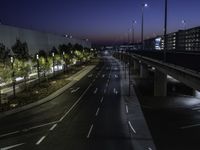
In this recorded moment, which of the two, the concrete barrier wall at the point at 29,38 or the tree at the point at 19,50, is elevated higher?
the concrete barrier wall at the point at 29,38

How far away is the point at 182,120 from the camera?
36562 mm

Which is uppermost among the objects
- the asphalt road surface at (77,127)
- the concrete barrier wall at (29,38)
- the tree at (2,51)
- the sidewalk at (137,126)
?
the concrete barrier wall at (29,38)

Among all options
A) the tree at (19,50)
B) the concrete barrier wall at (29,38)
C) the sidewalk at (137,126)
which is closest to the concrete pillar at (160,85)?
the sidewalk at (137,126)

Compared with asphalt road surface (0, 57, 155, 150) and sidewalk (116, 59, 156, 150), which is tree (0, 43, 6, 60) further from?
sidewalk (116, 59, 156, 150)

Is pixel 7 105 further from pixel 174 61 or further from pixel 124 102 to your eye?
pixel 174 61

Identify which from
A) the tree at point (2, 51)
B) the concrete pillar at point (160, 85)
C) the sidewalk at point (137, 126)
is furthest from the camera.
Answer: the tree at point (2, 51)

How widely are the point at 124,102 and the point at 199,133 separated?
16508mm

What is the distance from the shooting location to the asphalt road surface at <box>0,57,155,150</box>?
1001 inches

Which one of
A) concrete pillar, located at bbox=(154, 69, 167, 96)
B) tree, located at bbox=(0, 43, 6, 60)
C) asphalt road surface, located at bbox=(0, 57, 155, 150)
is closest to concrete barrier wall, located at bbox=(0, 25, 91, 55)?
tree, located at bbox=(0, 43, 6, 60)

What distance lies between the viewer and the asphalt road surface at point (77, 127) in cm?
2542

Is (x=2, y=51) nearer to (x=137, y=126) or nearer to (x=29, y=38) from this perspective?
(x=29, y=38)

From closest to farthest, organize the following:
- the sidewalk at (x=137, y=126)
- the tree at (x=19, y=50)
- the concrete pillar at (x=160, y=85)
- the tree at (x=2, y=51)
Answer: the sidewalk at (x=137, y=126) → the concrete pillar at (x=160, y=85) → the tree at (x=2, y=51) → the tree at (x=19, y=50)

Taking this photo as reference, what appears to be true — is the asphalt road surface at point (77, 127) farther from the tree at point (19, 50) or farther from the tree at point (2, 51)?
the tree at point (19, 50)

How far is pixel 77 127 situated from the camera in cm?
3114
